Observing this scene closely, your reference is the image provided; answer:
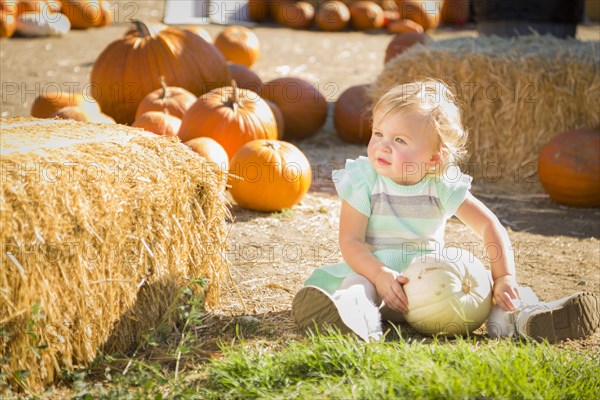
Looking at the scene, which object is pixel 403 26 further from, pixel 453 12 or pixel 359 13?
pixel 453 12

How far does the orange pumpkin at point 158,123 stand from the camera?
526cm

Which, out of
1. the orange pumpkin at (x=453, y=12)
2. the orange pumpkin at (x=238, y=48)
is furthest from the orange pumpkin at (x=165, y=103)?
the orange pumpkin at (x=453, y=12)

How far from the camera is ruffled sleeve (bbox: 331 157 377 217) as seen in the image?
3.12 metres

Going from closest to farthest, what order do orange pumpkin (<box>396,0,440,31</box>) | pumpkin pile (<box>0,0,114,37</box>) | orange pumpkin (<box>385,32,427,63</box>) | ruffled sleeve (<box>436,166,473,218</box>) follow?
1. ruffled sleeve (<box>436,166,473,218</box>)
2. orange pumpkin (<box>385,32,427,63</box>)
3. pumpkin pile (<box>0,0,114,37</box>)
4. orange pumpkin (<box>396,0,440,31</box>)

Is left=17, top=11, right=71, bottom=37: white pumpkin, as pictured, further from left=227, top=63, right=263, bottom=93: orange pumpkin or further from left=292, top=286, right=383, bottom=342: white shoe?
left=292, top=286, right=383, bottom=342: white shoe

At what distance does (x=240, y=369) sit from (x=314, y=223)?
2278 millimetres

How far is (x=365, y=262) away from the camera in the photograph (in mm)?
2980

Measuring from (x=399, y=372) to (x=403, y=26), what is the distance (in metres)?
12.4

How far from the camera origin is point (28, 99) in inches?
302

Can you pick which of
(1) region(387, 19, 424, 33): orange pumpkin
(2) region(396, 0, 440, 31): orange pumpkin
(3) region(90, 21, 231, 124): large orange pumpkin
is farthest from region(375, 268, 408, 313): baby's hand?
(2) region(396, 0, 440, 31): orange pumpkin

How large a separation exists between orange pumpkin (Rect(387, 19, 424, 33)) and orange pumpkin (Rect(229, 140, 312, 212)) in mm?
9383

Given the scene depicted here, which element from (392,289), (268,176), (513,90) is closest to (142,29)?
(268,176)

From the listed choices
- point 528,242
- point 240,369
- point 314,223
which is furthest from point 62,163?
point 528,242

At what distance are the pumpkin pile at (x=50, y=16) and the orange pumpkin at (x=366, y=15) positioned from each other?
474 cm
